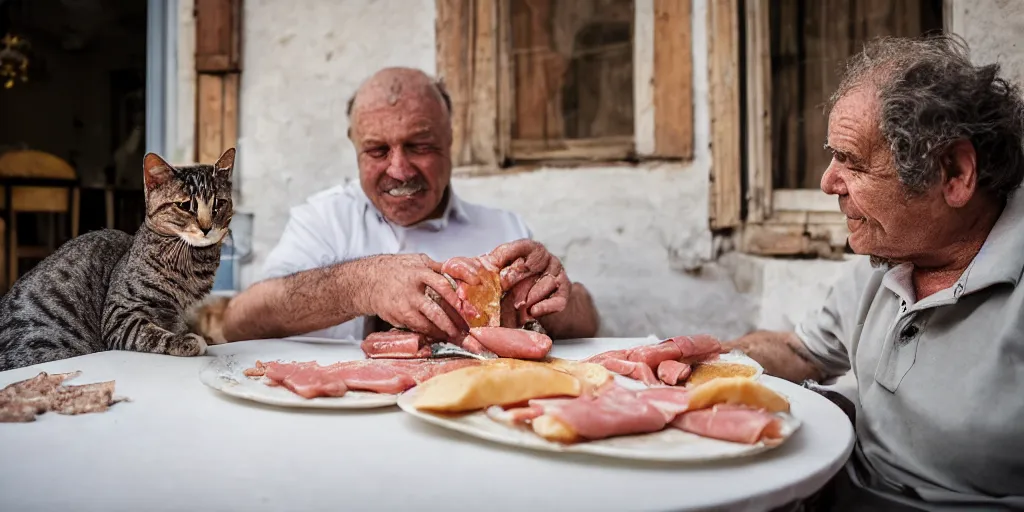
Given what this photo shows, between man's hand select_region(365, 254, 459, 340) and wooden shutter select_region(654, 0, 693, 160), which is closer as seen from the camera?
man's hand select_region(365, 254, 459, 340)

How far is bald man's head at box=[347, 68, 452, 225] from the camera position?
8.89ft

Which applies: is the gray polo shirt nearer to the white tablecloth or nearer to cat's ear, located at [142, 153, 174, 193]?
the white tablecloth

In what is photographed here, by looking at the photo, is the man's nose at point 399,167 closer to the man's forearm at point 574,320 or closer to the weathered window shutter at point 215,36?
the man's forearm at point 574,320

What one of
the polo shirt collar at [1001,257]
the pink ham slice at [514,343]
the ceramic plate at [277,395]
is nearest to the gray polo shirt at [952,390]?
the polo shirt collar at [1001,257]

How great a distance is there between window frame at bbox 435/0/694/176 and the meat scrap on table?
7.67ft

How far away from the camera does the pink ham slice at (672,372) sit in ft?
5.22

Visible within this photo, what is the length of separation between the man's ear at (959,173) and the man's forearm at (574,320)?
3.69 ft

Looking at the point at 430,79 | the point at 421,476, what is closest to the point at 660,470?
the point at 421,476

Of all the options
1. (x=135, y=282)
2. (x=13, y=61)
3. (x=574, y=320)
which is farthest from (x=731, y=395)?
(x=13, y=61)

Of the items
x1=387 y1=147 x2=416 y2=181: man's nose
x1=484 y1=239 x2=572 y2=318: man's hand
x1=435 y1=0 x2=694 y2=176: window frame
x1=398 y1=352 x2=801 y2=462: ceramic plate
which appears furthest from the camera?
x1=435 y1=0 x2=694 y2=176: window frame

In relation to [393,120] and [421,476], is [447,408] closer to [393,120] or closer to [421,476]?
[421,476]

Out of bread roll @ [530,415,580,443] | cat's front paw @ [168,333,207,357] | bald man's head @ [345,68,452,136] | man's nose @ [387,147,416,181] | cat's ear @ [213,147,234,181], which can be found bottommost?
bread roll @ [530,415,580,443]

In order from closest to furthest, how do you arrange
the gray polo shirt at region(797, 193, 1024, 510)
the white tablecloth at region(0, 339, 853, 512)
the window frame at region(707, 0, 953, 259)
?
the white tablecloth at region(0, 339, 853, 512)
the gray polo shirt at region(797, 193, 1024, 510)
the window frame at region(707, 0, 953, 259)

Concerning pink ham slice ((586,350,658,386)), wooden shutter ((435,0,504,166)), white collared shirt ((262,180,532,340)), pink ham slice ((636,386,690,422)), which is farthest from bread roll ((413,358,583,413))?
wooden shutter ((435,0,504,166))
